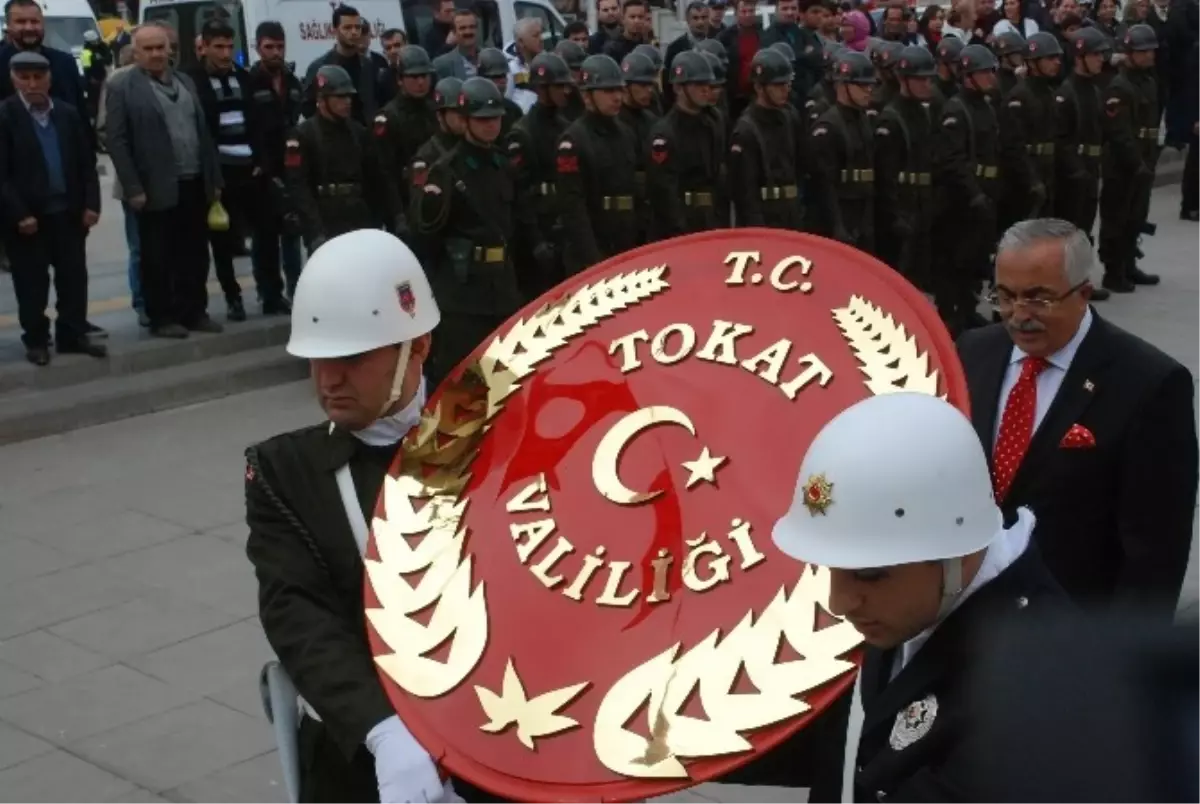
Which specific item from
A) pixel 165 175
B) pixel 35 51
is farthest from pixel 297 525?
pixel 35 51

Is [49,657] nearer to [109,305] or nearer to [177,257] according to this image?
[177,257]

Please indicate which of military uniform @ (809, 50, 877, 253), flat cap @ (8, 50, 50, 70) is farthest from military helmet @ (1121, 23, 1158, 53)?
flat cap @ (8, 50, 50, 70)

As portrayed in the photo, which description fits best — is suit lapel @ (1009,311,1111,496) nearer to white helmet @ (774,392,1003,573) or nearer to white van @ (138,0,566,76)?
white helmet @ (774,392,1003,573)

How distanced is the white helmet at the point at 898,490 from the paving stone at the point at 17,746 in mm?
3809

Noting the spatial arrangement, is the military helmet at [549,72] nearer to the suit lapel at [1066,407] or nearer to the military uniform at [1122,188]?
the military uniform at [1122,188]

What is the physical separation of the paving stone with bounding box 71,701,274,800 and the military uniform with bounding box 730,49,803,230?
602 centimetres

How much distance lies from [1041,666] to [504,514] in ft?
4.19

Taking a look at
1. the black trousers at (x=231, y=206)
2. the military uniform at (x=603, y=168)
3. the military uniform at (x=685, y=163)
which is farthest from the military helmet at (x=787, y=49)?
the black trousers at (x=231, y=206)

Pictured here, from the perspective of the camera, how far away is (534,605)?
110 inches

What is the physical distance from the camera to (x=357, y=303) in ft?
10.2

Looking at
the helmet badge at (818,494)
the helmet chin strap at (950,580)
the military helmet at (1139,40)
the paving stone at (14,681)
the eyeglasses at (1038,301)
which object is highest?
the helmet badge at (818,494)

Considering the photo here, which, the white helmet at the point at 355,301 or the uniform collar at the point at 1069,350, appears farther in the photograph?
the uniform collar at the point at 1069,350

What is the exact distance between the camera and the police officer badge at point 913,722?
88.0 inches

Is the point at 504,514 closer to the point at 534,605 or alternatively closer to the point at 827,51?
the point at 534,605
